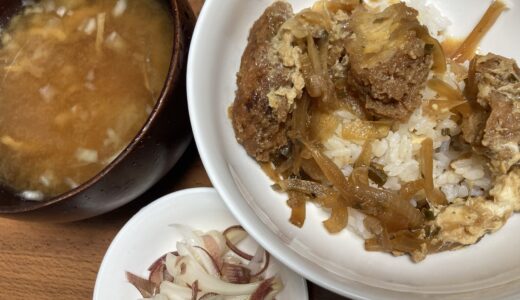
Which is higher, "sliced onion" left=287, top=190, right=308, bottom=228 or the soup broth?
the soup broth

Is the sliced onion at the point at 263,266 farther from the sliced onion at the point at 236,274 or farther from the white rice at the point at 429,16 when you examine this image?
the white rice at the point at 429,16

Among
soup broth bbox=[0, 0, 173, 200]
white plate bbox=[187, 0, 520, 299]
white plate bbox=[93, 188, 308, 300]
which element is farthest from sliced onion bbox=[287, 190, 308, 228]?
soup broth bbox=[0, 0, 173, 200]


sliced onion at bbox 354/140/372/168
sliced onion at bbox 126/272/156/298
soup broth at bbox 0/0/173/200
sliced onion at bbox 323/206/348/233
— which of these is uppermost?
soup broth at bbox 0/0/173/200

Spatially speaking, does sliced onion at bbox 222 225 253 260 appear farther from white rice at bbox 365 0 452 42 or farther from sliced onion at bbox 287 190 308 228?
white rice at bbox 365 0 452 42

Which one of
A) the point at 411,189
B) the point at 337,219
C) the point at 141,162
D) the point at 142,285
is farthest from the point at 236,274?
the point at 411,189

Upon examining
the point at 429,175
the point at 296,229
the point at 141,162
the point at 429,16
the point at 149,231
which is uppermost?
the point at 429,16

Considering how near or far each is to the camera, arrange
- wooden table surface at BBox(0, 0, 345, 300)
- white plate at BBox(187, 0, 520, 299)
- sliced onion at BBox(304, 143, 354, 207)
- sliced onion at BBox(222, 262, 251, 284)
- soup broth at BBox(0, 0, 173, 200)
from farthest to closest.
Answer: wooden table surface at BBox(0, 0, 345, 300)
sliced onion at BBox(222, 262, 251, 284)
soup broth at BBox(0, 0, 173, 200)
sliced onion at BBox(304, 143, 354, 207)
white plate at BBox(187, 0, 520, 299)

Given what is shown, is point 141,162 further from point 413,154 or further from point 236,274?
point 413,154
